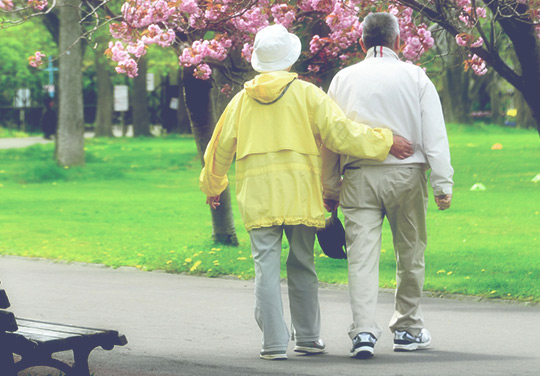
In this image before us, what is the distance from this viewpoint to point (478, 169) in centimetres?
2362

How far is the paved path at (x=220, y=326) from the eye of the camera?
5.97m

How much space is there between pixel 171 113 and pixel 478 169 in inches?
1075

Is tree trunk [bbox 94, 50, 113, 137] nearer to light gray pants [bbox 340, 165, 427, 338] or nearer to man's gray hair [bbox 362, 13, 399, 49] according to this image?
man's gray hair [bbox 362, 13, 399, 49]

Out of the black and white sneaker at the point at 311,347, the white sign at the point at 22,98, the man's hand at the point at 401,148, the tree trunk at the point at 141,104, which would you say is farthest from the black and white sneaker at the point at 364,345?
the white sign at the point at 22,98

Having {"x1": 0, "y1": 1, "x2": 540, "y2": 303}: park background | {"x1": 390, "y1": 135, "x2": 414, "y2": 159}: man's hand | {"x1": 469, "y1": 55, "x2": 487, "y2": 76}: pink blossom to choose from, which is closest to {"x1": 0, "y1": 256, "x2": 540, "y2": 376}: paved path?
{"x1": 0, "y1": 1, "x2": 540, "y2": 303}: park background

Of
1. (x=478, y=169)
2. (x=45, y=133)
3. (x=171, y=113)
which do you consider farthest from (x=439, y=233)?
(x=171, y=113)

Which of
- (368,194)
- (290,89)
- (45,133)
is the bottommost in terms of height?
(45,133)

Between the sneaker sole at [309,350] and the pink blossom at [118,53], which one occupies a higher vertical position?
the pink blossom at [118,53]

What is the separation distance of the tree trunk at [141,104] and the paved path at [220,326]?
31908 millimetres

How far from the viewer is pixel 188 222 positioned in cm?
1548

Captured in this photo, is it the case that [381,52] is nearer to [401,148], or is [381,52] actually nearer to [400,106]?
[400,106]

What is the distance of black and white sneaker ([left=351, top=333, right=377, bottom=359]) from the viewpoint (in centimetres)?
607

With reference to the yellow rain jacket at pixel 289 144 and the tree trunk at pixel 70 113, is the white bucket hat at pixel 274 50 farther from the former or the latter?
the tree trunk at pixel 70 113

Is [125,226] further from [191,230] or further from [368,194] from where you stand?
[368,194]
